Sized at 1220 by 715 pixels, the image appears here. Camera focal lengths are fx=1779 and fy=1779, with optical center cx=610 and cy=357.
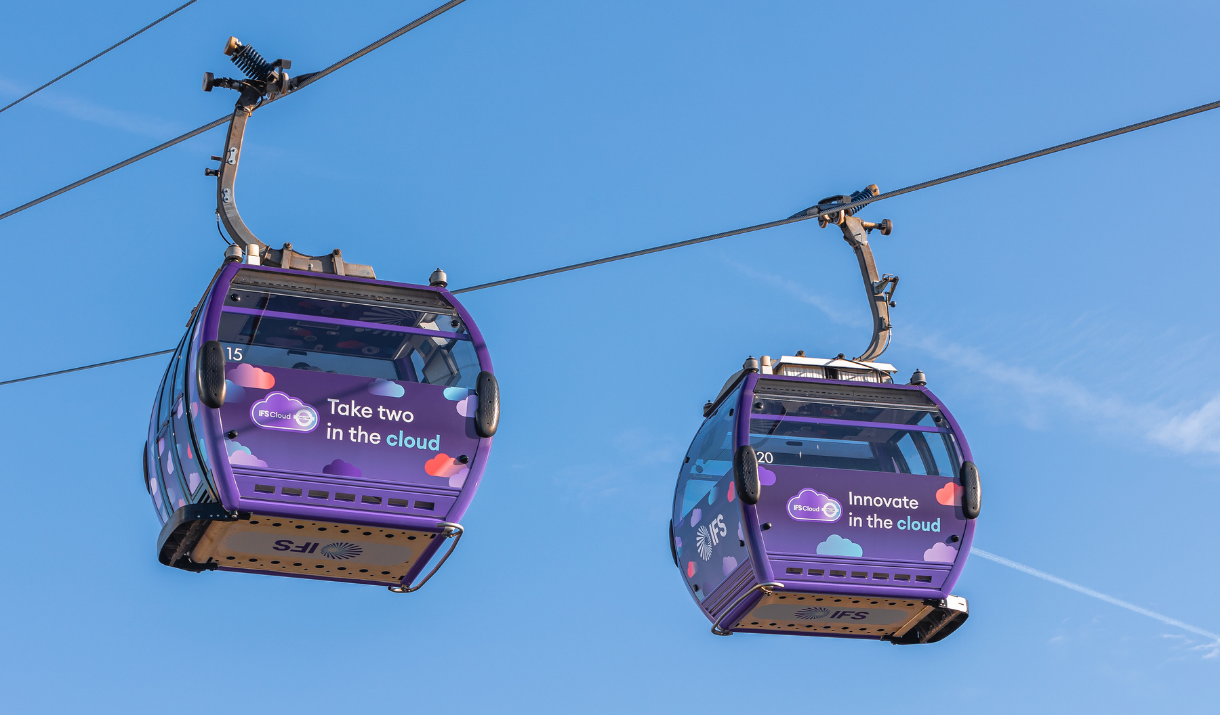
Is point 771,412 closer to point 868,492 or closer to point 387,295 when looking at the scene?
point 868,492

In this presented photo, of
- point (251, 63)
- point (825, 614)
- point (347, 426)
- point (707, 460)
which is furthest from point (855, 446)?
point (251, 63)

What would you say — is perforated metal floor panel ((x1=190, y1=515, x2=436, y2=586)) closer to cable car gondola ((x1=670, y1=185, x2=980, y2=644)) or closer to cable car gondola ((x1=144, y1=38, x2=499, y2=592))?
cable car gondola ((x1=144, y1=38, x2=499, y2=592))

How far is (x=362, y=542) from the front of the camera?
1146 centimetres

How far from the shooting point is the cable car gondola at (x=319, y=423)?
11.0 m

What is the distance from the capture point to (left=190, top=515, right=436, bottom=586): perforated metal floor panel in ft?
36.7

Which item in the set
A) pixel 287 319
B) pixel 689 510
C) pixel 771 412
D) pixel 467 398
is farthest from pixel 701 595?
pixel 287 319

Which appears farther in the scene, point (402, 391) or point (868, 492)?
point (868, 492)

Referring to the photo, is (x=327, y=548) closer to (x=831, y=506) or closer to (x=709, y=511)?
(x=709, y=511)

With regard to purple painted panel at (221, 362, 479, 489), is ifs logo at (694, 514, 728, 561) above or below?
above

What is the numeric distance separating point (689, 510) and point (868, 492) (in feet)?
5.44

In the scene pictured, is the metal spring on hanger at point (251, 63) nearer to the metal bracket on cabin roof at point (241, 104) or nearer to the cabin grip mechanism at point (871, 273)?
the metal bracket on cabin roof at point (241, 104)

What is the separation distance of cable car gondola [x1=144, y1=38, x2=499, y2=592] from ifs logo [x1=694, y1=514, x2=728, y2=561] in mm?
2252

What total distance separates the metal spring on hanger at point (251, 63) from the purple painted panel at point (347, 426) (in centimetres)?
289

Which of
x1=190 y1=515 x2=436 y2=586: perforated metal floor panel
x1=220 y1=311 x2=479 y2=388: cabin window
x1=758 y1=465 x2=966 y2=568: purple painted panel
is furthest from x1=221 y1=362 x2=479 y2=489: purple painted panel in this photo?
x1=758 y1=465 x2=966 y2=568: purple painted panel
